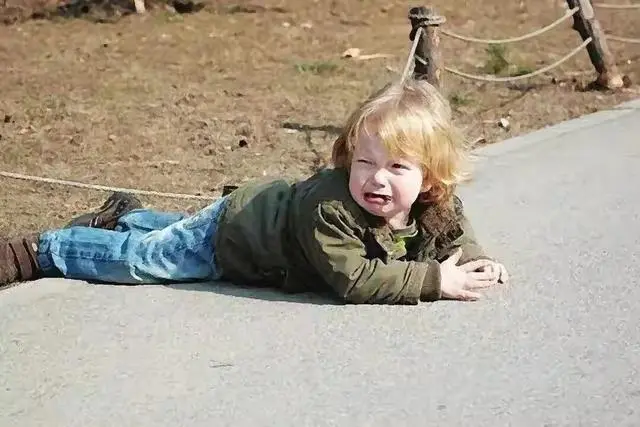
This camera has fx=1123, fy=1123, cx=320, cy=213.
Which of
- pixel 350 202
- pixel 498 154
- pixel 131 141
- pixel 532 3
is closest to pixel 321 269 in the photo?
pixel 350 202

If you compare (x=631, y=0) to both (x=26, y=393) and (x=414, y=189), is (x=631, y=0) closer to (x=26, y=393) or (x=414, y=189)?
(x=414, y=189)

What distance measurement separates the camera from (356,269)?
10.1ft

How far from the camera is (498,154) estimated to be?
5246 millimetres

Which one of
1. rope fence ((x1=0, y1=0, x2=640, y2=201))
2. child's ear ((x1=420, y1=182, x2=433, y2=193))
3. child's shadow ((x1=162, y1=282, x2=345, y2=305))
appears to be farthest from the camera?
rope fence ((x1=0, y1=0, x2=640, y2=201))

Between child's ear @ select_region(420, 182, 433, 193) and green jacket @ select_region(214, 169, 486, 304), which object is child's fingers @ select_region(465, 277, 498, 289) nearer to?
green jacket @ select_region(214, 169, 486, 304)

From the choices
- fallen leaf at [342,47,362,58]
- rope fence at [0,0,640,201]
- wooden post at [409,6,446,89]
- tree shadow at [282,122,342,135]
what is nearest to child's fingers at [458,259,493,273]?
rope fence at [0,0,640,201]

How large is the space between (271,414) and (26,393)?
60cm

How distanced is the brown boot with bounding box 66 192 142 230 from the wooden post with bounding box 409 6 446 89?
191 centimetres

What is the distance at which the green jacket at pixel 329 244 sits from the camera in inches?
122

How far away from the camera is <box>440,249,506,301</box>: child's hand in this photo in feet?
10.5

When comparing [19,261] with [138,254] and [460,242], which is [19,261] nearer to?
[138,254]

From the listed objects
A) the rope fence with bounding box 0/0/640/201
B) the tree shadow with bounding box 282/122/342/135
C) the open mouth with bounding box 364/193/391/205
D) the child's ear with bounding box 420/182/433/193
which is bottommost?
the tree shadow with bounding box 282/122/342/135

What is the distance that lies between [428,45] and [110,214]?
6.95 feet

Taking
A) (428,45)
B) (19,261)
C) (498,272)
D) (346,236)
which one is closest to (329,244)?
(346,236)
